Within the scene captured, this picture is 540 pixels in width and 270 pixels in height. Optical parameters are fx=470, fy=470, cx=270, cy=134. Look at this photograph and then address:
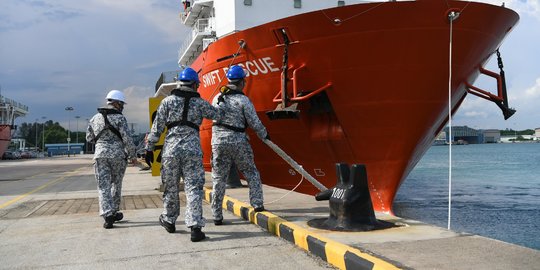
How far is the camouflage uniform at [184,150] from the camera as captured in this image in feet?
15.9

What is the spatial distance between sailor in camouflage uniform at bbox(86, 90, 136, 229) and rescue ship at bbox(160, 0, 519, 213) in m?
2.63

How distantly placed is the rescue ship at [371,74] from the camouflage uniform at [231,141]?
2.02 m

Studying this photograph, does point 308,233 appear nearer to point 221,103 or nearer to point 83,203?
point 221,103

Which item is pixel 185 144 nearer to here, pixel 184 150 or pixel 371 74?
pixel 184 150

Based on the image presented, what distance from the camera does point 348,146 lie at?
319 inches

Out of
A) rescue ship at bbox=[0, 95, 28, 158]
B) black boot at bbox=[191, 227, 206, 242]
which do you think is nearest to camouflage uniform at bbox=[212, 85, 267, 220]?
black boot at bbox=[191, 227, 206, 242]

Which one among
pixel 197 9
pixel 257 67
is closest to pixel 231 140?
pixel 257 67

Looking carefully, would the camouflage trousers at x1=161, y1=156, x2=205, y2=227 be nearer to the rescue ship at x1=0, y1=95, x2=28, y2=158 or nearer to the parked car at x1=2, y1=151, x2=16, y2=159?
the rescue ship at x1=0, y1=95, x2=28, y2=158

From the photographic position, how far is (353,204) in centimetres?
454

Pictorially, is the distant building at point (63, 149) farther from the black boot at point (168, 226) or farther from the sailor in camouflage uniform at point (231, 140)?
the black boot at point (168, 226)

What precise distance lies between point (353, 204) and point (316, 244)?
67 cm

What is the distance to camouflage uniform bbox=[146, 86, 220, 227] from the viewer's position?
484 cm

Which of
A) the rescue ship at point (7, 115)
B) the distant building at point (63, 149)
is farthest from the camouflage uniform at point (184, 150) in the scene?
the distant building at point (63, 149)

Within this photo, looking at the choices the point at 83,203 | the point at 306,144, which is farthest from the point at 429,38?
the point at 83,203
